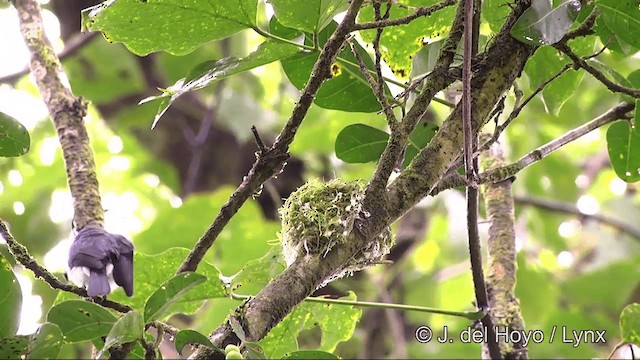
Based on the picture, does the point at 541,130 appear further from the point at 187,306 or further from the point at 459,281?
the point at 187,306

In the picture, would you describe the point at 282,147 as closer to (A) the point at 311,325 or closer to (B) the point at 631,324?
(A) the point at 311,325

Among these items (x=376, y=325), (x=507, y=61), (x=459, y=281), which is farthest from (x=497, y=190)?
(x=459, y=281)

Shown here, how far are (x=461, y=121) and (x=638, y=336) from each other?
413 millimetres

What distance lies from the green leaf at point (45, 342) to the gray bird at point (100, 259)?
148mm

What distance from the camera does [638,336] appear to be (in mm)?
963

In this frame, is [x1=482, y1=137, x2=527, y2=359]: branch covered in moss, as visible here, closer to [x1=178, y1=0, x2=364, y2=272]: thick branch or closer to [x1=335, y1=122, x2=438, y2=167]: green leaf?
[x1=335, y1=122, x2=438, y2=167]: green leaf

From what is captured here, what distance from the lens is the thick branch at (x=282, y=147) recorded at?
26.5 inches

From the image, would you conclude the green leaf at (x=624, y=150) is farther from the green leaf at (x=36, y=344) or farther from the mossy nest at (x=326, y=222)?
the green leaf at (x=36, y=344)

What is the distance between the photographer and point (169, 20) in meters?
0.77

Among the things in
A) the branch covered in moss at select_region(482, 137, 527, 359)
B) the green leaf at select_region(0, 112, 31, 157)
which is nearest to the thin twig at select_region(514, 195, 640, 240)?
the branch covered in moss at select_region(482, 137, 527, 359)

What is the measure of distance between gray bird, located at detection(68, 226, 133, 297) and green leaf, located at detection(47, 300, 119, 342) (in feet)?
0.25

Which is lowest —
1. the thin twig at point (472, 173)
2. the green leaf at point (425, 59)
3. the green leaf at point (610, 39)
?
the thin twig at point (472, 173)

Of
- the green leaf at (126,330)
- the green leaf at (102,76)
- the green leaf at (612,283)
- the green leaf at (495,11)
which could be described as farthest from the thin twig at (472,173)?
the green leaf at (102,76)

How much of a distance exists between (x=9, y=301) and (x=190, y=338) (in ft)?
0.51
